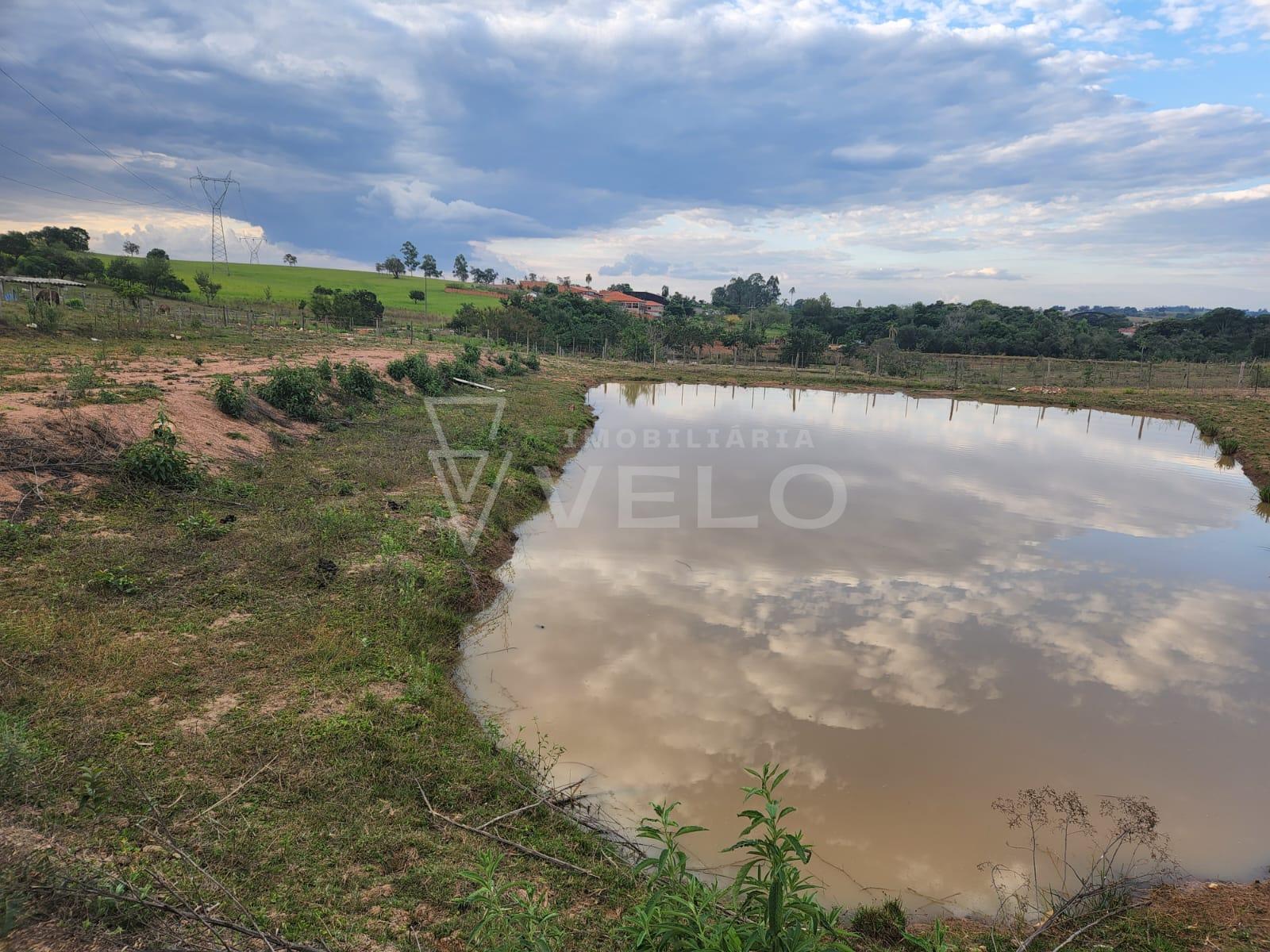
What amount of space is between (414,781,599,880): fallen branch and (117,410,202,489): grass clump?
7.42 meters

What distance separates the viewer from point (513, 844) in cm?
425

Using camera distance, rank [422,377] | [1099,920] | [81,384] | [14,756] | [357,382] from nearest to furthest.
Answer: [14,756] → [1099,920] → [81,384] → [357,382] → [422,377]

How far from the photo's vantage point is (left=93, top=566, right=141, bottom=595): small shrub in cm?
641

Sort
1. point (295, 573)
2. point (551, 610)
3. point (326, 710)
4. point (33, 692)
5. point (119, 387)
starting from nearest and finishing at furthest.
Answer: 1. point (33, 692)
2. point (326, 710)
3. point (295, 573)
4. point (551, 610)
5. point (119, 387)

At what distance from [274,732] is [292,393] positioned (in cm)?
1207

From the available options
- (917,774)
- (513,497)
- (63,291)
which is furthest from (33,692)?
(63,291)

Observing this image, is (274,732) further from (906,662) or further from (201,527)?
(906,662)

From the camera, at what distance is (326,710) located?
531 cm

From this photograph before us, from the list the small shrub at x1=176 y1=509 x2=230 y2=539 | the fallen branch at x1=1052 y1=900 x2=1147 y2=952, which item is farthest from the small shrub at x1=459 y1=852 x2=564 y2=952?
the small shrub at x1=176 y1=509 x2=230 y2=539

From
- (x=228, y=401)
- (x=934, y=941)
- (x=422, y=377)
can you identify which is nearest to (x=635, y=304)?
(x=422, y=377)

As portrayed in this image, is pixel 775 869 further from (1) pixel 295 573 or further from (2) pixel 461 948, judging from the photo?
(1) pixel 295 573

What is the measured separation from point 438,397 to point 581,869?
67.3ft

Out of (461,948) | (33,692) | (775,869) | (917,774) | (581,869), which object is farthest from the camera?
(917,774)

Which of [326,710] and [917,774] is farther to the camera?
[917,774]
